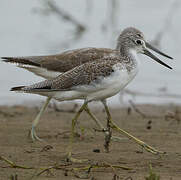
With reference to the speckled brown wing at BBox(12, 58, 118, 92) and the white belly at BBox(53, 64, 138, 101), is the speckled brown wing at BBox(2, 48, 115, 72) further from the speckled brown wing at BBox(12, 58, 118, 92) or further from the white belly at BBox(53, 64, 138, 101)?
the white belly at BBox(53, 64, 138, 101)

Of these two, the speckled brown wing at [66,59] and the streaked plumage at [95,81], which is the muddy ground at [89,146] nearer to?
the streaked plumage at [95,81]

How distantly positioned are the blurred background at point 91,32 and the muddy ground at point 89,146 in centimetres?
143

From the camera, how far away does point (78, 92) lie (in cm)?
675

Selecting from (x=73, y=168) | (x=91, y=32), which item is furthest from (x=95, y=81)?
(x=91, y=32)

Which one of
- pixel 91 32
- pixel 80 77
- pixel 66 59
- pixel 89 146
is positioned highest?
pixel 91 32

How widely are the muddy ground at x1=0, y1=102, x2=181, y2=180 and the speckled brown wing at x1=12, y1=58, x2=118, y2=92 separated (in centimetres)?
72

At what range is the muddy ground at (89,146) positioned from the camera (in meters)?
5.95

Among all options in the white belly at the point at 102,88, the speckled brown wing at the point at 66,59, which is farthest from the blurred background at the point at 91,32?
the white belly at the point at 102,88

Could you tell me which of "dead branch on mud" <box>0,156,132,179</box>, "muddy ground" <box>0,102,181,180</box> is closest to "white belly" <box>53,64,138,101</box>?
"muddy ground" <box>0,102,181,180</box>

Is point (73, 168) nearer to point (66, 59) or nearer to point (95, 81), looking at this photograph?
point (95, 81)

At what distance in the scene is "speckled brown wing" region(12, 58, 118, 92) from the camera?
6648 millimetres

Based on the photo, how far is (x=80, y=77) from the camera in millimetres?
6762

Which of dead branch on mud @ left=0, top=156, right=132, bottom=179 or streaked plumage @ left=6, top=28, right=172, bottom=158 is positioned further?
streaked plumage @ left=6, top=28, right=172, bottom=158

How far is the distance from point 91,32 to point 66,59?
6404 mm
